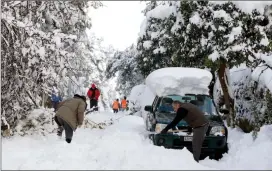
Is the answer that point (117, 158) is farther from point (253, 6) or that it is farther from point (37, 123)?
point (253, 6)

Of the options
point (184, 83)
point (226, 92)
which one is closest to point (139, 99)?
point (226, 92)

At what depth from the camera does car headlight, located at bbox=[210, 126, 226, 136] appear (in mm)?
8984

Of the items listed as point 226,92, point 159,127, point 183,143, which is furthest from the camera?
point 226,92

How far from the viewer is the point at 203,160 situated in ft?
29.0

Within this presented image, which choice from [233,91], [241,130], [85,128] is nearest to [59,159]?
[85,128]

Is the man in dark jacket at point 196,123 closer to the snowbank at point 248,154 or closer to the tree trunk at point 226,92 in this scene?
the snowbank at point 248,154

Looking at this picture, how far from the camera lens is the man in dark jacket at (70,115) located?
885cm

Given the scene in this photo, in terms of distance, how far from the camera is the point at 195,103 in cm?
1011

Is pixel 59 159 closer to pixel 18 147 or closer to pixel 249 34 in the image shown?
pixel 18 147

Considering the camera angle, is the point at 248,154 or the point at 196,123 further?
the point at 248,154

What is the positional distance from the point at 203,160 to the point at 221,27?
20.8 feet

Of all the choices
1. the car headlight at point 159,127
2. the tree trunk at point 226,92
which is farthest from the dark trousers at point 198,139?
the tree trunk at point 226,92

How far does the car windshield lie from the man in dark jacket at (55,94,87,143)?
229 centimetres

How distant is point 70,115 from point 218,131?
11.1 feet
